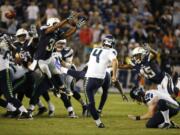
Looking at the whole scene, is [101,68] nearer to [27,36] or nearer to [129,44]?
[27,36]

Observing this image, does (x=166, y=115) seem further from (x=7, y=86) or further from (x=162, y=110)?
(x=7, y=86)

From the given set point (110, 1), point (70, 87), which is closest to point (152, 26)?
point (110, 1)

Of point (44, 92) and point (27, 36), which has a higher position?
point (27, 36)

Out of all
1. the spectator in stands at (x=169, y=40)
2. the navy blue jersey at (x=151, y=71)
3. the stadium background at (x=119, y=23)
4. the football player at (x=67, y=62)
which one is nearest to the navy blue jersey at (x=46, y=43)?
the football player at (x=67, y=62)

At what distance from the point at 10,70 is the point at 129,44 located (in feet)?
35.3

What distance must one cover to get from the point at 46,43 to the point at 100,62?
1683 millimetres

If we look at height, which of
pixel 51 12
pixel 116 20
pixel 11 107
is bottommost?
pixel 11 107

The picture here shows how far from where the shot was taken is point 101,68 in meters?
13.7

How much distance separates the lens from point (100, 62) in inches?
541

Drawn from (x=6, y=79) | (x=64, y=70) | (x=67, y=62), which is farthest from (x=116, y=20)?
(x=6, y=79)

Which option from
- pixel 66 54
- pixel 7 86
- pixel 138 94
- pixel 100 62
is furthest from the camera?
pixel 66 54

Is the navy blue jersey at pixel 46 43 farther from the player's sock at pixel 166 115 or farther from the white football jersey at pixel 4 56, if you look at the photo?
the player's sock at pixel 166 115

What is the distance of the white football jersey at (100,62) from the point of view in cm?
1364

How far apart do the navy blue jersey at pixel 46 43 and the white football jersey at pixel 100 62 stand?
1.43m
